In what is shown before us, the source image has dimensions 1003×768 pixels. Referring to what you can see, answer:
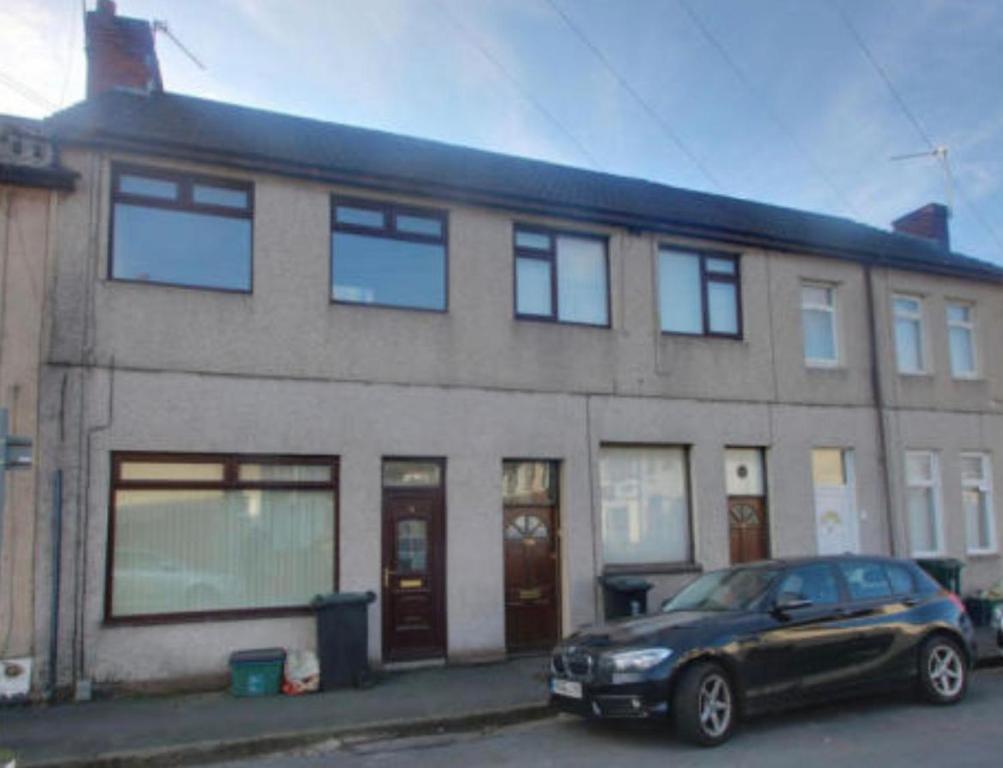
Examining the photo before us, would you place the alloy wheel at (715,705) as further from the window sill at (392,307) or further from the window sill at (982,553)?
the window sill at (982,553)

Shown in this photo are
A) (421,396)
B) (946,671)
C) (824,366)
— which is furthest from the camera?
(824,366)

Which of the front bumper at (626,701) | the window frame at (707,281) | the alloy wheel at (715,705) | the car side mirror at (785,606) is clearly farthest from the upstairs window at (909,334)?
the front bumper at (626,701)

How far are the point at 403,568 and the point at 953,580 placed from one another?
362 inches

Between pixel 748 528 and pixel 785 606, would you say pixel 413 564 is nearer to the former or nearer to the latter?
pixel 785 606

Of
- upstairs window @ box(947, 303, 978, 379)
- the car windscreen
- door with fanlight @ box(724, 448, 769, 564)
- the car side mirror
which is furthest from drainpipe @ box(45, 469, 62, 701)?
upstairs window @ box(947, 303, 978, 379)

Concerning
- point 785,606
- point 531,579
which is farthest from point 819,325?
point 785,606

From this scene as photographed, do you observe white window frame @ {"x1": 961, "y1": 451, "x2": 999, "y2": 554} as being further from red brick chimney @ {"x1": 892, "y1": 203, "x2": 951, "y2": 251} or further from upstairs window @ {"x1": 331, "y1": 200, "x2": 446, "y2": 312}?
upstairs window @ {"x1": 331, "y1": 200, "x2": 446, "y2": 312}

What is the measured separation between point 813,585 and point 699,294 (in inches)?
250

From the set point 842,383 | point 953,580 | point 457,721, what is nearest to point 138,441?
point 457,721

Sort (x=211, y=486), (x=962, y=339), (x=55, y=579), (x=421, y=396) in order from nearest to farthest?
(x=55, y=579) < (x=211, y=486) < (x=421, y=396) < (x=962, y=339)

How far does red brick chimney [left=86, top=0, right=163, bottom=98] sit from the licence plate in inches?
389

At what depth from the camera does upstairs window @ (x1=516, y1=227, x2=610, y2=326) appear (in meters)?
12.7

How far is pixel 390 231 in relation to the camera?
1180cm

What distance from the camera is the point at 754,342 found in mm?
14062
